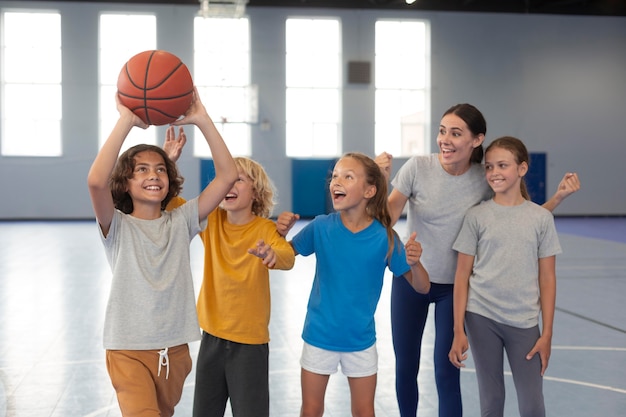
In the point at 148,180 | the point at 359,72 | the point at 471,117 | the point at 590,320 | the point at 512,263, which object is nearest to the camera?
the point at 148,180

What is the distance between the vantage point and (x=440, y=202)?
308 cm

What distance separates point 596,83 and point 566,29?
1572 mm

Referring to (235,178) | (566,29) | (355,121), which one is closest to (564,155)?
(566,29)

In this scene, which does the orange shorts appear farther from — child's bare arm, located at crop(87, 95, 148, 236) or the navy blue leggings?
the navy blue leggings

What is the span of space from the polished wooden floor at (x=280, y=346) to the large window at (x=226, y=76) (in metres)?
7.67

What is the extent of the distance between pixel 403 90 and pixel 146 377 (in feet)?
51.7

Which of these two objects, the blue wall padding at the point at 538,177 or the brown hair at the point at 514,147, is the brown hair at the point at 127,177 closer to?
the brown hair at the point at 514,147

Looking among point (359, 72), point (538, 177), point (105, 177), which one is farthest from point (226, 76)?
point (105, 177)

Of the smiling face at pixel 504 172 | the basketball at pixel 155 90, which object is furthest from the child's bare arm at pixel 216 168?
the smiling face at pixel 504 172

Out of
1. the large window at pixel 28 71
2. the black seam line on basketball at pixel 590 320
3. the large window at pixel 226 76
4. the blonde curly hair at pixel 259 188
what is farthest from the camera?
the large window at pixel 226 76

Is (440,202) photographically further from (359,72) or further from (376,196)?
(359,72)

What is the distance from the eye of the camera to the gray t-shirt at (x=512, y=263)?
9.06ft

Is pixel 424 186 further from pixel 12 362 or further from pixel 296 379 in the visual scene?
pixel 12 362

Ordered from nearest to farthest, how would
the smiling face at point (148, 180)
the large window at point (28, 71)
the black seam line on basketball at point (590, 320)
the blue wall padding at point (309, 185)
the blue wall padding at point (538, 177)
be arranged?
1. the smiling face at point (148, 180)
2. the black seam line on basketball at point (590, 320)
3. the large window at point (28, 71)
4. the blue wall padding at point (309, 185)
5. the blue wall padding at point (538, 177)
